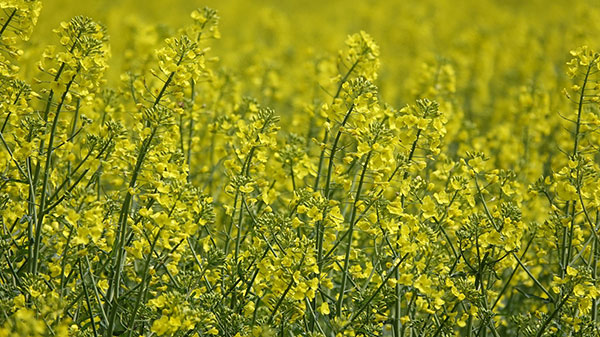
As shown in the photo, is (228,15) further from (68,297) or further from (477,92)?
(68,297)

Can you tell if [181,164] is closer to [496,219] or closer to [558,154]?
[496,219]

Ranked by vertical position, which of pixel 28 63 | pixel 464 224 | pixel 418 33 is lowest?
pixel 464 224

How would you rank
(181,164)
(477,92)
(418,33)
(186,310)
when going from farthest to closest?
(418,33) < (477,92) < (181,164) < (186,310)

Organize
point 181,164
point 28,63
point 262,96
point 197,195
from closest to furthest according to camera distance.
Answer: point 197,195 < point 181,164 < point 28,63 < point 262,96

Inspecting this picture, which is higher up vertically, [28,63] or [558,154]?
[558,154]

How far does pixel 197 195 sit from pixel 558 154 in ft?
13.0

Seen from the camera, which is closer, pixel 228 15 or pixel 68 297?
pixel 68 297

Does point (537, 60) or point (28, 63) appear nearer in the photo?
point (28, 63)

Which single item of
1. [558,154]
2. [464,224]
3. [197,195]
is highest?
[558,154]

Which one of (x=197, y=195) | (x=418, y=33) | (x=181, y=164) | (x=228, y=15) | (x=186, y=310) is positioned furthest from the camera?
(x=228, y=15)

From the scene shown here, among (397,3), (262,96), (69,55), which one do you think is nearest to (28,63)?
(262,96)

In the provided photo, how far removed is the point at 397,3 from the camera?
16156mm

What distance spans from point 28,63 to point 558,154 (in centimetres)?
461

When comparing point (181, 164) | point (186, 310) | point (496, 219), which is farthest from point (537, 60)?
point (186, 310)
